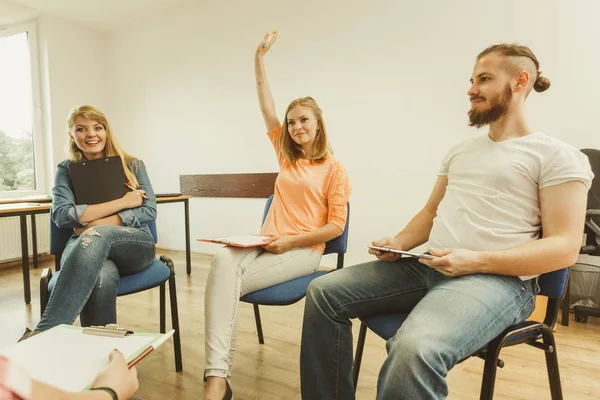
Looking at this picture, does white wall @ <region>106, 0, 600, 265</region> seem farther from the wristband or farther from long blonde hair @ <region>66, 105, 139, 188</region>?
the wristband

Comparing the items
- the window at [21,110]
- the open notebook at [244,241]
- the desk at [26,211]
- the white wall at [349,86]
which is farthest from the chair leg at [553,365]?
the window at [21,110]

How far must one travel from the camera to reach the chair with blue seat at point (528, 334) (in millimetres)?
1007

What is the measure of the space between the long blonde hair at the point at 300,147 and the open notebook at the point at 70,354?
3.73 ft

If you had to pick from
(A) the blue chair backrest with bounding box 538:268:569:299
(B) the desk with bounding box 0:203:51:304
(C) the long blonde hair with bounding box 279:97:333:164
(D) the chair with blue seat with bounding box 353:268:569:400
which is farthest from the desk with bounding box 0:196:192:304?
(A) the blue chair backrest with bounding box 538:268:569:299

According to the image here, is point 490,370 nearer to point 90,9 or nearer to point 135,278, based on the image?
point 135,278

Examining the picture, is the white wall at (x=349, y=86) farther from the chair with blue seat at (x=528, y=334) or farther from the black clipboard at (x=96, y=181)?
the black clipboard at (x=96, y=181)

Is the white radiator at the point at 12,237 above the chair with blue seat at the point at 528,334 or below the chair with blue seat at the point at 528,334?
below

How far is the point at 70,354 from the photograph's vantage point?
810 millimetres

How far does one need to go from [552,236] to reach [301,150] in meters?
1.08

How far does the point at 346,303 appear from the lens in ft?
4.04

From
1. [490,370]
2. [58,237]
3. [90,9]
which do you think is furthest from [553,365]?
[90,9]

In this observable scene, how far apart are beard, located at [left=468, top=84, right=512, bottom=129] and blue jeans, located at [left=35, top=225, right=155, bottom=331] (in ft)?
4.51

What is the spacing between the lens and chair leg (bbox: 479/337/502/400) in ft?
3.23

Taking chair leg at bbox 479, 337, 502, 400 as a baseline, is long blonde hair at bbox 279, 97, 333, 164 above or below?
above
